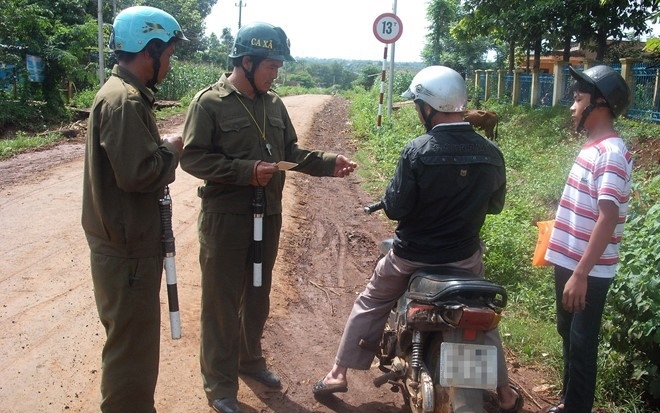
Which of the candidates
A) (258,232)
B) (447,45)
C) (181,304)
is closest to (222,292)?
(258,232)

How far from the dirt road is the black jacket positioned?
120 cm

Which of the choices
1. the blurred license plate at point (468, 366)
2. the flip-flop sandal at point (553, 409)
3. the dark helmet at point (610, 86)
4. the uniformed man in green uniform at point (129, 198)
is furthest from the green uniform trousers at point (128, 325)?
the dark helmet at point (610, 86)

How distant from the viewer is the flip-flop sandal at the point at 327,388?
3740 millimetres

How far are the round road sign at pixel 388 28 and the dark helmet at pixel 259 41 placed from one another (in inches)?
423

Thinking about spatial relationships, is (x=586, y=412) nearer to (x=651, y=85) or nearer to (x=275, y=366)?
(x=275, y=366)

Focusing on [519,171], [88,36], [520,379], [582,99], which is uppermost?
[88,36]

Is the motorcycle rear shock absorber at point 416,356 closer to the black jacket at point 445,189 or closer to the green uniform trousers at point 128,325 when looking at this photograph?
the black jacket at point 445,189

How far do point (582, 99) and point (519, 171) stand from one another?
26.3 ft

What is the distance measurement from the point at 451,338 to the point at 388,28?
39.0ft

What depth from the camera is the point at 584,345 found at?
3.27 meters

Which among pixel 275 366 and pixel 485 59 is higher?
pixel 485 59

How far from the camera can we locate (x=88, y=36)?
18.9m

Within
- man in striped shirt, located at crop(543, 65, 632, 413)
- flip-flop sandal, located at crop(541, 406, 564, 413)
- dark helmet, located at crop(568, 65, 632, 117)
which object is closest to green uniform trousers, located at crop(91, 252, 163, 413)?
man in striped shirt, located at crop(543, 65, 632, 413)

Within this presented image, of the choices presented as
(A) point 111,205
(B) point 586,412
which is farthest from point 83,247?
(B) point 586,412
